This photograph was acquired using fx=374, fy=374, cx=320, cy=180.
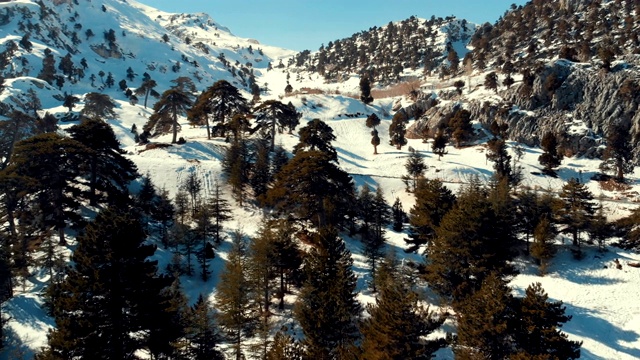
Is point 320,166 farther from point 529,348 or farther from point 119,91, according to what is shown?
point 119,91

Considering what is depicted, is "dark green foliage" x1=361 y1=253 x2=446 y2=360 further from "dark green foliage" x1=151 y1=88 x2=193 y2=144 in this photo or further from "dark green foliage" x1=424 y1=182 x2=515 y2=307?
"dark green foliage" x1=151 y1=88 x2=193 y2=144

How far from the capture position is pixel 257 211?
51406 mm

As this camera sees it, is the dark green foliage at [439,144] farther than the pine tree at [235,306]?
Yes

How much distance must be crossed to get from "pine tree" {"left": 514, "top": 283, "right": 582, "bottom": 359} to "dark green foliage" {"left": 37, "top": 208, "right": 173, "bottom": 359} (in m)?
19.1

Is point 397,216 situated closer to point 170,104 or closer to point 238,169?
point 238,169

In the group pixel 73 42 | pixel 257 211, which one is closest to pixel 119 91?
pixel 73 42

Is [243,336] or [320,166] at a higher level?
[320,166]

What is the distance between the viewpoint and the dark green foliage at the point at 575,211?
42719 mm

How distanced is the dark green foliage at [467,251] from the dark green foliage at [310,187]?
A: 1285cm

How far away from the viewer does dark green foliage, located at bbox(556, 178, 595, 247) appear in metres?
42.7

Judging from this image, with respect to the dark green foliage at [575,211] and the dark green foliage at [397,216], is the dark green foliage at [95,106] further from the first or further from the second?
the dark green foliage at [575,211]

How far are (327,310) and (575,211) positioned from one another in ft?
114

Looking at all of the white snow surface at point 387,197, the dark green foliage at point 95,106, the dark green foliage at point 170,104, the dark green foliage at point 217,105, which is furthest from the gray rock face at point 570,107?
the dark green foliage at point 95,106

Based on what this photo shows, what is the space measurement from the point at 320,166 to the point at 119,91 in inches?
5001
